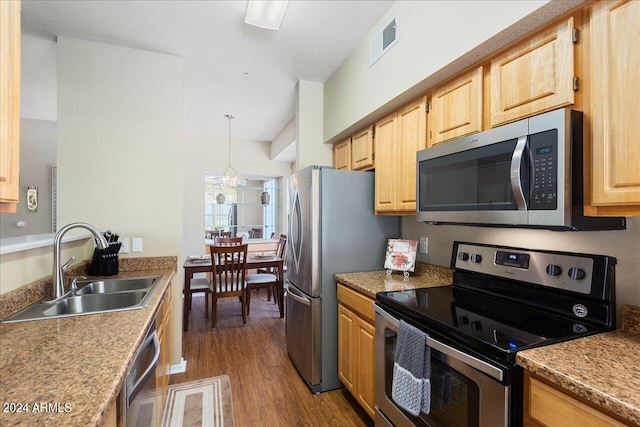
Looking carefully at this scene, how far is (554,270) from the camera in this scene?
1323mm

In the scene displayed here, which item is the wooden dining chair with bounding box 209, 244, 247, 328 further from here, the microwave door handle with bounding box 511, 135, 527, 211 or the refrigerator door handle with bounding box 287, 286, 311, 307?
the microwave door handle with bounding box 511, 135, 527, 211

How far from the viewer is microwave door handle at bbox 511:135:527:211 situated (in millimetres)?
1203

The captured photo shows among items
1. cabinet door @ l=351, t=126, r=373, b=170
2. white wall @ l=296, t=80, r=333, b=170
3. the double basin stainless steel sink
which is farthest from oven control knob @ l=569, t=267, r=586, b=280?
white wall @ l=296, t=80, r=333, b=170

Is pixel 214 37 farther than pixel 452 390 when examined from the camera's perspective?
Yes

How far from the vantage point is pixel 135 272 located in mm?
2369

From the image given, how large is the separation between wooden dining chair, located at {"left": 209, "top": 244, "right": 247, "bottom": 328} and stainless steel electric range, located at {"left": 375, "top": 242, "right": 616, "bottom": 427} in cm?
232

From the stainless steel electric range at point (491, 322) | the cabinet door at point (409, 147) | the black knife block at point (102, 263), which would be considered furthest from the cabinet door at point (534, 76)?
the black knife block at point (102, 263)

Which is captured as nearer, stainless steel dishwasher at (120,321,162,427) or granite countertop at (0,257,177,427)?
granite countertop at (0,257,177,427)

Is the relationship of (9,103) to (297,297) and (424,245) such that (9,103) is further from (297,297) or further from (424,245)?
(424,245)

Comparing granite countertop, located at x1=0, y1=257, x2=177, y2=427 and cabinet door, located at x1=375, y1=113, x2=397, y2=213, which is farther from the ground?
cabinet door, located at x1=375, y1=113, x2=397, y2=213

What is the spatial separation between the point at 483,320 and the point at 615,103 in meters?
0.92

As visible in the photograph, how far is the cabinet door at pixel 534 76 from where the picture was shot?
3.73ft

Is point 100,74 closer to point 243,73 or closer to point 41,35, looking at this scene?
point 41,35

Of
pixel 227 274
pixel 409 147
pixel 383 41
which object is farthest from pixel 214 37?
pixel 227 274
